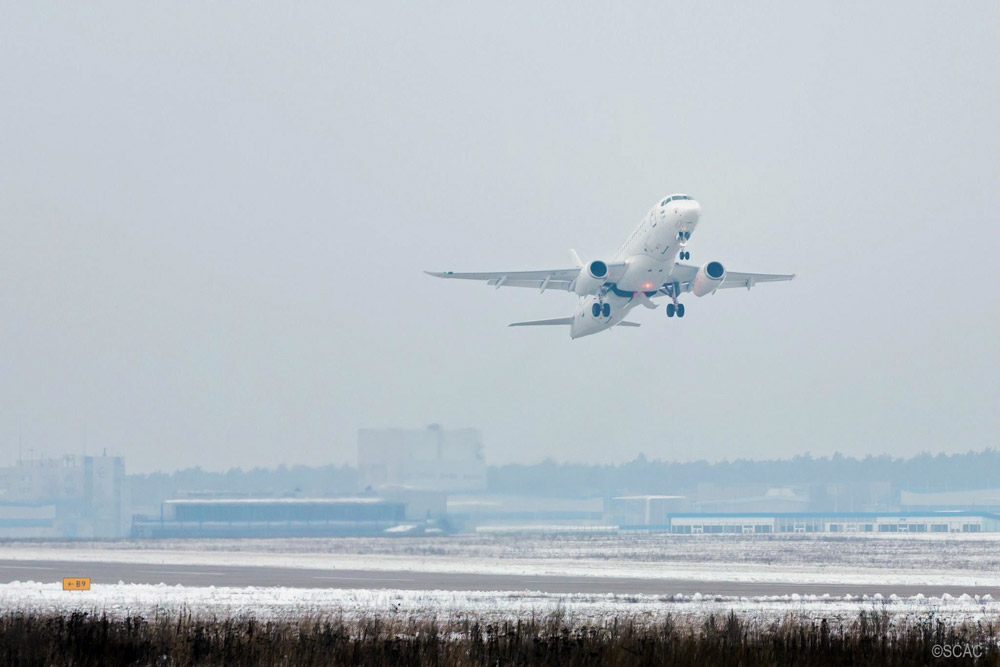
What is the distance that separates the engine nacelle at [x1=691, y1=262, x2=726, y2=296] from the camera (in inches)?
2184

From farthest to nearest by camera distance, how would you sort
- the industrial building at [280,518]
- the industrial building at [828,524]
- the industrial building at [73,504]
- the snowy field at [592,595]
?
the industrial building at [73,504] < the industrial building at [280,518] < the industrial building at [828,524] < the snowy field at [592,595]

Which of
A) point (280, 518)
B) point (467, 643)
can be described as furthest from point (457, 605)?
point (280, 518)

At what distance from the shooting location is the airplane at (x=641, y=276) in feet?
164

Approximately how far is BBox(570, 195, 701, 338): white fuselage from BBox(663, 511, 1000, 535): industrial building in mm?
45400

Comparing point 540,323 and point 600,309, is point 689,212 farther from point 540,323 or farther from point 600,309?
point 540,323

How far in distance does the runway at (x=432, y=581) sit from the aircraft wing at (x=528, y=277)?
19908 mm

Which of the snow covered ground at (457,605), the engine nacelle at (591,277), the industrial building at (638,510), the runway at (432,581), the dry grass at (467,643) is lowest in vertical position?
the industrial building at (638,510)

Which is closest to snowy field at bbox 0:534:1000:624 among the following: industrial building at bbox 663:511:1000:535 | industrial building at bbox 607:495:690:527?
industrial building at bbox 663:511:1000:535

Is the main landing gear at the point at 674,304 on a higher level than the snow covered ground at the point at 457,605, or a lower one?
higher

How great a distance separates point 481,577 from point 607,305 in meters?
22.4

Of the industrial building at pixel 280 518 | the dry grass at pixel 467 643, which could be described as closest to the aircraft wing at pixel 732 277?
the dry grass at pixel 467 643

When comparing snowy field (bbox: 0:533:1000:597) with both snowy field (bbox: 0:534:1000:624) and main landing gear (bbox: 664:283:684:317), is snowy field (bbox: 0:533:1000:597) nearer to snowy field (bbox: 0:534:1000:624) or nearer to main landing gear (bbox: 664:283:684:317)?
snowy field (bbox: 0:534:1000:624)

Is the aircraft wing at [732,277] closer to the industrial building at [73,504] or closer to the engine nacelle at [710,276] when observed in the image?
the engine nacelle at [710,276]

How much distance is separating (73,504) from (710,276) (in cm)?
11493
